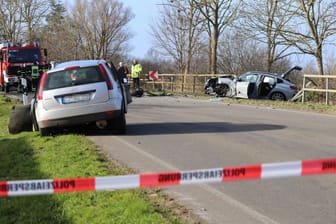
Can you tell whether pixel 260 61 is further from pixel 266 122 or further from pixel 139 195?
pixel 139 195

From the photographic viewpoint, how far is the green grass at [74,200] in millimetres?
5043

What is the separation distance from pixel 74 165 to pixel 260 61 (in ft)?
156

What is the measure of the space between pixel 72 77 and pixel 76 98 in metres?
0.50

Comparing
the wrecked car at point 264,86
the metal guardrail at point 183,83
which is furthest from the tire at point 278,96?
the metal guardrail at point 183,83

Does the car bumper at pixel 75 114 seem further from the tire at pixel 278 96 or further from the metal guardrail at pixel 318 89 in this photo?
the tire at pixel 278 96

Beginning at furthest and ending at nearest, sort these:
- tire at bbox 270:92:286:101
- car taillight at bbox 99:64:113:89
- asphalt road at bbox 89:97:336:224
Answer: tire at bbox 270:92:286:101 → car taillight at bbox 99:64:113:89 → asphalt road at bbox 89:97:336:224

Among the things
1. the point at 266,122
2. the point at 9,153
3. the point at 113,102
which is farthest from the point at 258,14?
the point at 9,153

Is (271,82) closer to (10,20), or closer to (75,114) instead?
(75,114)

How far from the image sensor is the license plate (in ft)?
34.4

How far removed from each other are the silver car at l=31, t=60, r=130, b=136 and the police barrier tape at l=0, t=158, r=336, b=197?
21.7 ft

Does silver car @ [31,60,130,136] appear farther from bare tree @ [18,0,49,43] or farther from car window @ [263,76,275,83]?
bare tree @ [18,0,49,43]

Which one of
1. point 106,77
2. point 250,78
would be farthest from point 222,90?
point 106,77

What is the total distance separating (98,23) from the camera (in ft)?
189

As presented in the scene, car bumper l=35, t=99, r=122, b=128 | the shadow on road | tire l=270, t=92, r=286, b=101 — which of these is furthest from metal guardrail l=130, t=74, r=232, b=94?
car bumper l=35, t=99, r=122, b=128
